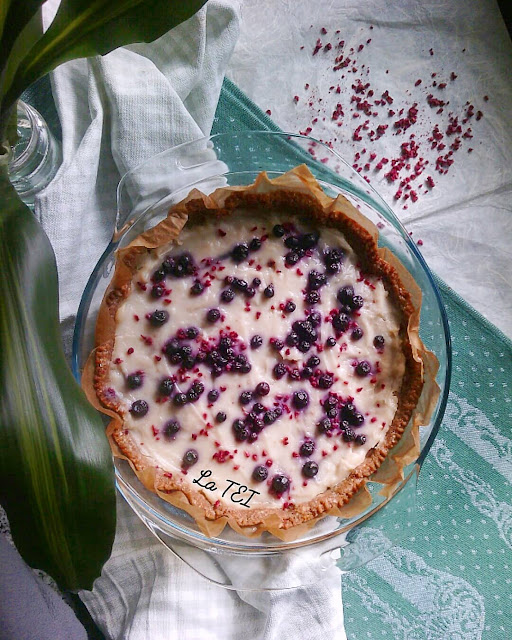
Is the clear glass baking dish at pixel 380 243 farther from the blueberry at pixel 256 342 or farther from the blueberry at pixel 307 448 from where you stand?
the blueberry at pixel 256 342

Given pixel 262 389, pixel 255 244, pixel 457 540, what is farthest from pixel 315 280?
pixel 457 540

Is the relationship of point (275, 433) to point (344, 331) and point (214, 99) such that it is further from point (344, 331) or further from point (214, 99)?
point (214, 99)

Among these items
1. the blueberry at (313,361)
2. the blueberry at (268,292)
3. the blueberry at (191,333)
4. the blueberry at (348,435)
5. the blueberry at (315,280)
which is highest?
the blueberry at (315,280)

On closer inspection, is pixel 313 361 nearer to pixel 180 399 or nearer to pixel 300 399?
pixel 300 399

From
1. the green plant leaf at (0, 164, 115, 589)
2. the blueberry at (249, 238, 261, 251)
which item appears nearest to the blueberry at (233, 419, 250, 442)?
the blueberry at (249, 238, 261, 251)

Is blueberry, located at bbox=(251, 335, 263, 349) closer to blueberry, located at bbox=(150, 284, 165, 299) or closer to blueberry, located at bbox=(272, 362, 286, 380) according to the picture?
blueberry, located at bbox=(272, 362, 286, 380)

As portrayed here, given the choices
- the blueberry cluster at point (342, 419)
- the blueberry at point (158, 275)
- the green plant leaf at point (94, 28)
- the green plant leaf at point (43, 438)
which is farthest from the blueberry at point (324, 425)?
the green plant leaf at point (94, 28)

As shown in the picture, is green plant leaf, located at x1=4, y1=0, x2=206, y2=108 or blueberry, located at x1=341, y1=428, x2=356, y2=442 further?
blueberry, located at x1=341, y1=428, x2=356, y2=442
